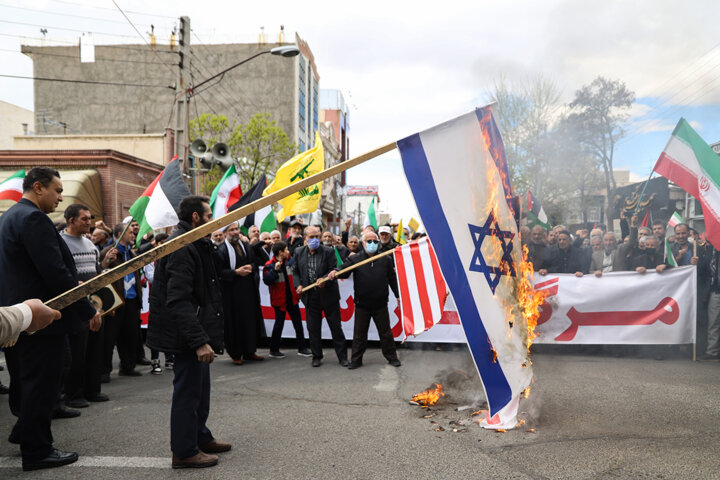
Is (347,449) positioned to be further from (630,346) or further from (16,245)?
(630,346)

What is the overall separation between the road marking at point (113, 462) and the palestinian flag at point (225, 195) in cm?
511

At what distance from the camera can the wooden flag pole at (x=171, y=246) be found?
2754 mm

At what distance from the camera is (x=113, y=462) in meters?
3.66

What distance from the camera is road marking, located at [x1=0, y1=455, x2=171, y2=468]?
11.8 feet

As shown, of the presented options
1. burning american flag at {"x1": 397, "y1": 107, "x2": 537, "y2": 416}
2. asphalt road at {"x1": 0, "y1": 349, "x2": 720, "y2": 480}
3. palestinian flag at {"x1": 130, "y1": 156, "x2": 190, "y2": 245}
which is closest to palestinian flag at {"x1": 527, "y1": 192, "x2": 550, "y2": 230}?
asphalt road at {"x1": 0, "y1": 349, "x2": 720, "y2": 480}

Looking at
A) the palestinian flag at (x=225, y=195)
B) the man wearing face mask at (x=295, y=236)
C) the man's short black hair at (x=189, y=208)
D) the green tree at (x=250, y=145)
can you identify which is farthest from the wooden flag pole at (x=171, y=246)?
the green tree at (x=250, y=145)

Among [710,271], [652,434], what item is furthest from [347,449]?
[710,271]

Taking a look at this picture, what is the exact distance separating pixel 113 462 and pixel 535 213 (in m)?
7.84

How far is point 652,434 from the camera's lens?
407 cm

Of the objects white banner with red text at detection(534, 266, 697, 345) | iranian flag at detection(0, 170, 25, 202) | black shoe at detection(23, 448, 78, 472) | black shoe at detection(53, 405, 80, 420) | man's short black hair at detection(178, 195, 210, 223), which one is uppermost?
iranian flag at detection(0, 170, 25, 202)

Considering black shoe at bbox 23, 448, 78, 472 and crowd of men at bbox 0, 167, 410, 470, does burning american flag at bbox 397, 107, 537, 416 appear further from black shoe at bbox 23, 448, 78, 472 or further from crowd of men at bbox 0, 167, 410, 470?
black shoe at bbox 23, 448, 78, 472

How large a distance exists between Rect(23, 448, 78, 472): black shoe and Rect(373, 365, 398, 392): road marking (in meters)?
2.95

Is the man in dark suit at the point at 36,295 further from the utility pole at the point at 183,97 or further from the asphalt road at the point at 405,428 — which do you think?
the utility pole at the point at 183,97

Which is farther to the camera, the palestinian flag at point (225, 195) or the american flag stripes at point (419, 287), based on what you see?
the palestinian flag at point (225, 195)
